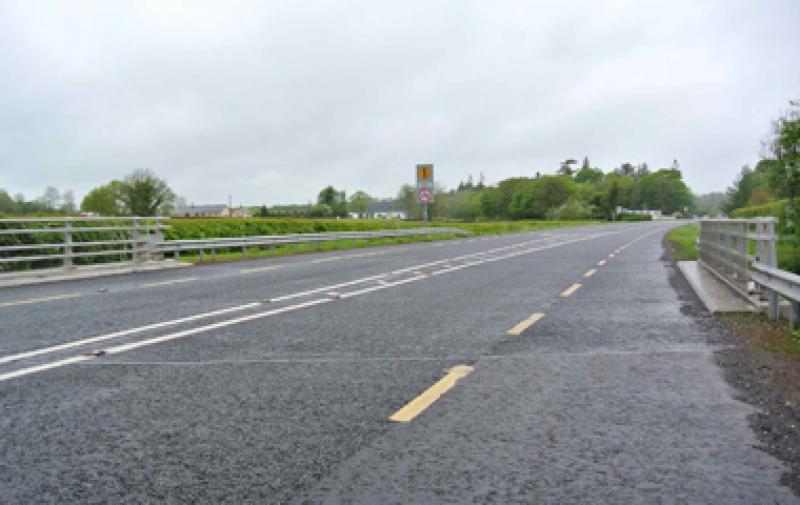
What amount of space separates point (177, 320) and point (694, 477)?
702cm

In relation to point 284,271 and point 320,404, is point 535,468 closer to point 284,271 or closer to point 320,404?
point 320,404

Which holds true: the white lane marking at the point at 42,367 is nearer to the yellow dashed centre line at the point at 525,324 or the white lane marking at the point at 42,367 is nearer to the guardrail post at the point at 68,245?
the yellow dashed centre line at the point at 525,324

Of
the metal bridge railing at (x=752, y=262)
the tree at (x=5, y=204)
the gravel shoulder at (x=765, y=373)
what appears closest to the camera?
the gravel shoulder at (x=765, y=373)

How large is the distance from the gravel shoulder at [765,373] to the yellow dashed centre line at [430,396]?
2151 mm

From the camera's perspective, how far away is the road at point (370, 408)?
3486mm

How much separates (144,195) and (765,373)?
12636 cm

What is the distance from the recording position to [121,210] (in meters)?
120

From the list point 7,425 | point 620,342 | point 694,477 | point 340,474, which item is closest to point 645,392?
point 694,477

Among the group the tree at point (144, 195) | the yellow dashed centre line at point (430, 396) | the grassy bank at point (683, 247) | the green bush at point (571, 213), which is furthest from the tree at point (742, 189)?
the yellow dashed centre line at point (430, 396)

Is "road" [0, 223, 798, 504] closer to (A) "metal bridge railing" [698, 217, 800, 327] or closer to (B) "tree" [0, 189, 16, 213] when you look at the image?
(A) "metal bridge railing" [698, 217, 800, 327]

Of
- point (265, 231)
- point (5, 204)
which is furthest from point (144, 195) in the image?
point (265, 231)

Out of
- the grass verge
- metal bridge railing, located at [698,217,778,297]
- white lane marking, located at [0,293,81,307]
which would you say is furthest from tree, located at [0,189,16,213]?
the grass verge

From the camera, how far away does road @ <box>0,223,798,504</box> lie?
137 inches

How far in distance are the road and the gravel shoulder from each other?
14 centimetres
